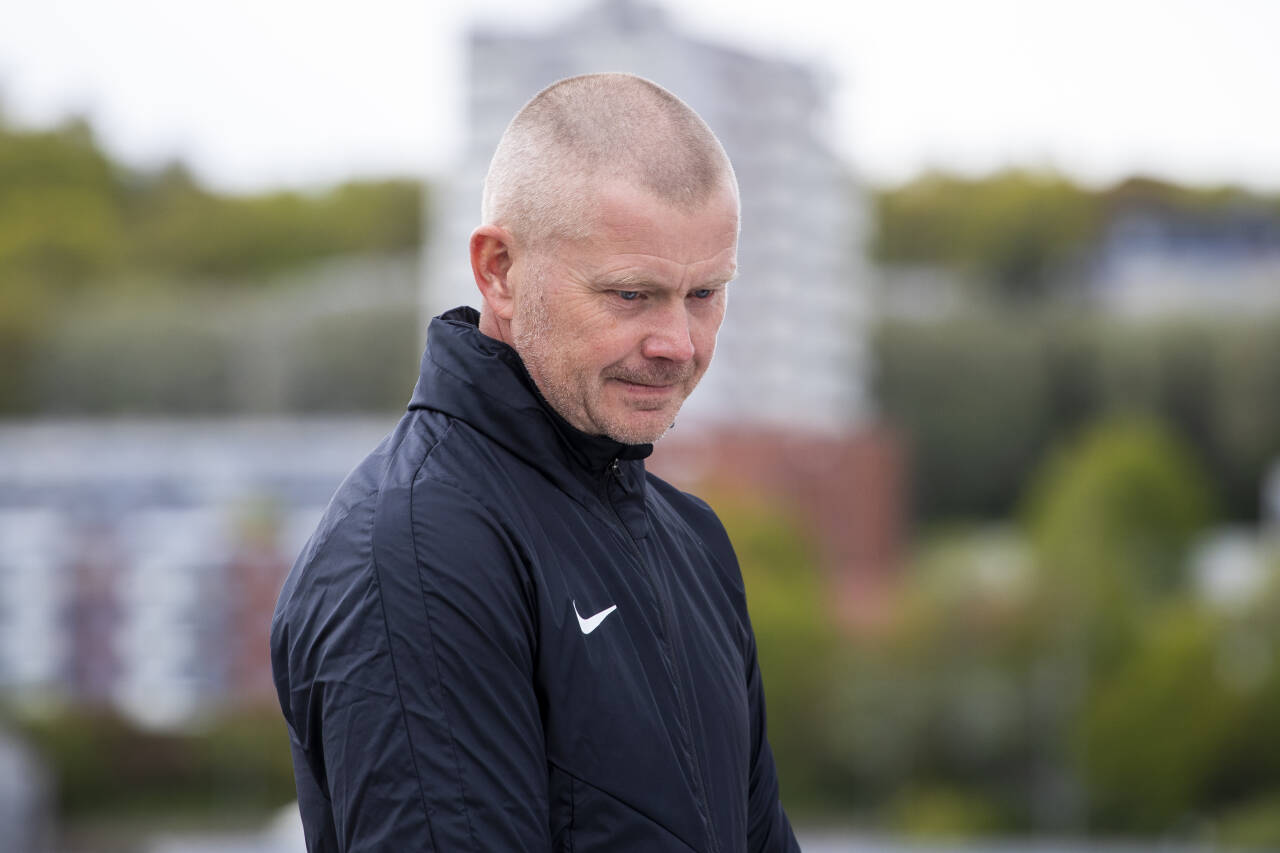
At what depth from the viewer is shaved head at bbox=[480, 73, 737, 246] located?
1531 millimetres

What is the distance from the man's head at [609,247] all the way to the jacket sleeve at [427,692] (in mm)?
212

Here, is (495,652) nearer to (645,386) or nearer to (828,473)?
(645,386)

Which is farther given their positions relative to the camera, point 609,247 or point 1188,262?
point 1188,262

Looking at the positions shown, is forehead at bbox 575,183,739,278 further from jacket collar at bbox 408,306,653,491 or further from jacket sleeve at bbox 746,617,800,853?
jacket sleeve at bbox 746,617,800,853

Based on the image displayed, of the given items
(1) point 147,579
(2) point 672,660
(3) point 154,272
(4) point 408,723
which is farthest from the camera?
(3) point 154,272

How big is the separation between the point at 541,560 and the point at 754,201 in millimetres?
47857

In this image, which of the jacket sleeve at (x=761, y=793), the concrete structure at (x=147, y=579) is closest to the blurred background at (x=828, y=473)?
the concrete structure at (x=147, y=579)

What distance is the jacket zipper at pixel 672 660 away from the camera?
1.58 meters

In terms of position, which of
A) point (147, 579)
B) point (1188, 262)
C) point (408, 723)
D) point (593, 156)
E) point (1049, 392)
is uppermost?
point (1188, 262)

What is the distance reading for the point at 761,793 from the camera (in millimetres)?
1872

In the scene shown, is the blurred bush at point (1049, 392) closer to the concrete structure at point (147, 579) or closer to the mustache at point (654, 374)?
the concrete structure at point (147, 579)

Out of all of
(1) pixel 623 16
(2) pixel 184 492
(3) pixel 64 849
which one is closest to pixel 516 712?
(3) pixel 64 849

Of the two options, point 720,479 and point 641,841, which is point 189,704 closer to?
point 720,479

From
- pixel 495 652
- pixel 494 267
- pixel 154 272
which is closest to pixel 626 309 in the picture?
pixel 494 267
